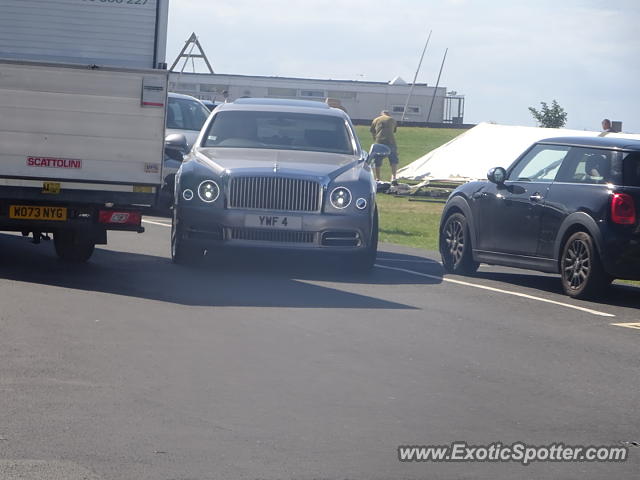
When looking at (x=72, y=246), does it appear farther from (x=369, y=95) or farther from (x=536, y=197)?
(x=369, y=95)

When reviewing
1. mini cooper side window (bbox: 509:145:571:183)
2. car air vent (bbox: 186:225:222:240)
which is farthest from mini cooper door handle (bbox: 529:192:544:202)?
car air vent (bbox: 186:225:222:240)

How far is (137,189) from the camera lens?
525 inches

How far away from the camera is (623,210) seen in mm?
12680

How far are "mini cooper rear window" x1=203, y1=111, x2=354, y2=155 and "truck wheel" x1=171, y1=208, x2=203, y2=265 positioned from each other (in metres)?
1.42

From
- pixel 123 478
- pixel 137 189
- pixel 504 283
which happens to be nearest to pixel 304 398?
pixel 123 478

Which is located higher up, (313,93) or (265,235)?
(313,93)

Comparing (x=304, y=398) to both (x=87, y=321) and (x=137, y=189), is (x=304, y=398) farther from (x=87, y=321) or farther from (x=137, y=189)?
(x=137, y=189)

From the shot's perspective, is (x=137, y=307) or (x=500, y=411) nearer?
(x=500, y=411)

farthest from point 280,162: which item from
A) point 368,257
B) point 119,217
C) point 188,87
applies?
point 188,87

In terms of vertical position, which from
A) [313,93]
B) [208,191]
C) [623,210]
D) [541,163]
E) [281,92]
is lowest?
[208,191]

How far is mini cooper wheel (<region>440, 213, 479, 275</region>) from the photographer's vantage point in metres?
15.1

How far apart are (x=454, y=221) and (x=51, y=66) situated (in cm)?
510

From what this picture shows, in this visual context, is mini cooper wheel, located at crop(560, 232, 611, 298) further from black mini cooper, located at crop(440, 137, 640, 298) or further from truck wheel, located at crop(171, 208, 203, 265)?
truck wheel, located at crop(171, 208, 203, 265)

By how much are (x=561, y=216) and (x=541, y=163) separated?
1.07 meters
